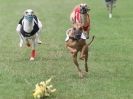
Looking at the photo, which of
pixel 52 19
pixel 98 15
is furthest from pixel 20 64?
pixel 98 15

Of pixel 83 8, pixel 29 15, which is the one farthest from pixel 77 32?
pixel 29 15

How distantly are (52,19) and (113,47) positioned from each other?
9603 mm

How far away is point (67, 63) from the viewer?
15.9m

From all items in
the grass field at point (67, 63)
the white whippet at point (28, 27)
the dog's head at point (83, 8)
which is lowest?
the grass field at point (67, 63)

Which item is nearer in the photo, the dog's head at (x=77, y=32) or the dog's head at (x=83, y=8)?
the dog's head at (x=77, y=32)

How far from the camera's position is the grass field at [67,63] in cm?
1238

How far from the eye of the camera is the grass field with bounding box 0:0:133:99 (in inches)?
487

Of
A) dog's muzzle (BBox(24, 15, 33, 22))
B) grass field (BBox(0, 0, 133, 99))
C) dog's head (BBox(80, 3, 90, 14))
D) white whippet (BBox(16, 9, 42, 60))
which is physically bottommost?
grass field (BBox(0, 0, 133, 99))

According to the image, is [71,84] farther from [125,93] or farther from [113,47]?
[113,47]

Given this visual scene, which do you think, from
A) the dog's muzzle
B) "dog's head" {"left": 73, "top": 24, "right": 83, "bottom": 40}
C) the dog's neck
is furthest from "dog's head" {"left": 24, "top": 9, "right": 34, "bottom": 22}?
"dog's head" {"left": 73, "top": 24, "right": 83, "bottom": 40}

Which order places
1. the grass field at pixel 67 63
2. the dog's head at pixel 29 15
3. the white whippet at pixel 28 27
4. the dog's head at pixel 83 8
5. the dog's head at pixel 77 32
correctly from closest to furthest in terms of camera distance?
the grass field at pixel 67 63
the dog's head at pixel 77 32
the dog's head at pixel 83 8
the dog's head at pixel 29 15
the white whippet at pixel 28 27

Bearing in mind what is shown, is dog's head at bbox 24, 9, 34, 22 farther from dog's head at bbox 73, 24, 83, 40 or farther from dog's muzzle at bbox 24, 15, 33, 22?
dog's head at bbox 73, 24, 83, 40

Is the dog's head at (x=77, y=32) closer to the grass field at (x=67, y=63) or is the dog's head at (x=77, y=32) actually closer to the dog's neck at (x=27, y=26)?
the grass field at (x=67, y=63)

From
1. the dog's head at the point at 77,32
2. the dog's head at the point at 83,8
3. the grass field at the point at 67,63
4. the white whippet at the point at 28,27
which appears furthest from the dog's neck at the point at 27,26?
the dog's head at the point at 77,32
